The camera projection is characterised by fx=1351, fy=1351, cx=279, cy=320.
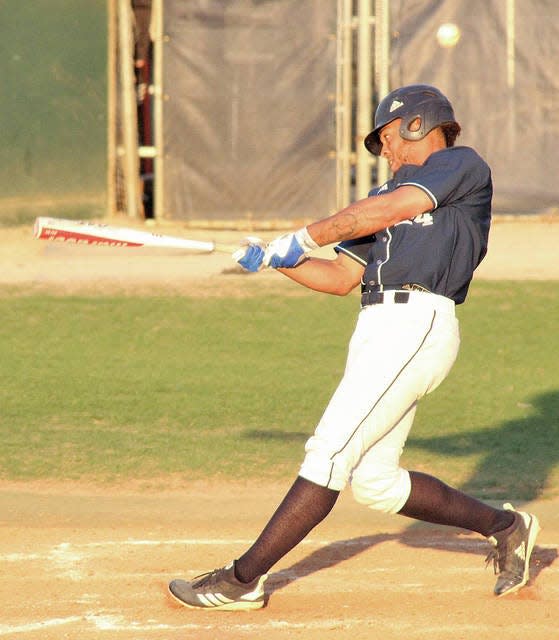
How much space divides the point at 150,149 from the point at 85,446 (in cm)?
623

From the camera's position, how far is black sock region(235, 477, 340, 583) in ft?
14.4

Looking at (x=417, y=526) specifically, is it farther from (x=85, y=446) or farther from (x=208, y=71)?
(x=208, y=71)

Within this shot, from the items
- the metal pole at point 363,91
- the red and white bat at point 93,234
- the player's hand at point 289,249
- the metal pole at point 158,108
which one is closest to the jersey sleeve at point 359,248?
the player's hand at point 289,249

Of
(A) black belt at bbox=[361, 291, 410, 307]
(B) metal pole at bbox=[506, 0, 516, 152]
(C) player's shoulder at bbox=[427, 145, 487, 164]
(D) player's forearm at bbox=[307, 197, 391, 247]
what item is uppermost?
(B) metal pole at bbox=[506, 0, 516, 152]

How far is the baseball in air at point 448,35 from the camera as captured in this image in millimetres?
12820

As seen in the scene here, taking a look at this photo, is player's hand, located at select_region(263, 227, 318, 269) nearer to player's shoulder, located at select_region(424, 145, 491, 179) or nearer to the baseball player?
the baseball player

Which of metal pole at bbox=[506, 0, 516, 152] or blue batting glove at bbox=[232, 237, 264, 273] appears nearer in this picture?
blue batting glove at bbox=[232, 237, 264, 273]

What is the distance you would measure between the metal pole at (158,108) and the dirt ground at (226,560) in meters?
6.76

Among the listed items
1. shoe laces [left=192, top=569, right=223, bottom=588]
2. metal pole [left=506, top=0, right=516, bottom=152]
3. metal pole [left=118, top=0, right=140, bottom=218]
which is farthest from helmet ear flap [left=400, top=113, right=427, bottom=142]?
metal pole [left=506, top=0, right=516, bottom=152]

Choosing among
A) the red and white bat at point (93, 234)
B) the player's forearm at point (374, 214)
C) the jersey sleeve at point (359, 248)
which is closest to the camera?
the player's forearm at point (374, 214)

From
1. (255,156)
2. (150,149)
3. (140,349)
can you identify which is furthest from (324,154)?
(140,349)

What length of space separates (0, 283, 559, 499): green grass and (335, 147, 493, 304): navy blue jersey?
225 cm

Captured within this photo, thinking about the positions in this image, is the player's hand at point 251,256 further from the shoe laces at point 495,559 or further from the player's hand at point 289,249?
the shoe laces at point 495,559

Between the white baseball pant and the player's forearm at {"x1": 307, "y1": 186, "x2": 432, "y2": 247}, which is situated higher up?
the player's forearm at {"x1": 307, "y1": 186, "x2": 432, "y2": 247}
